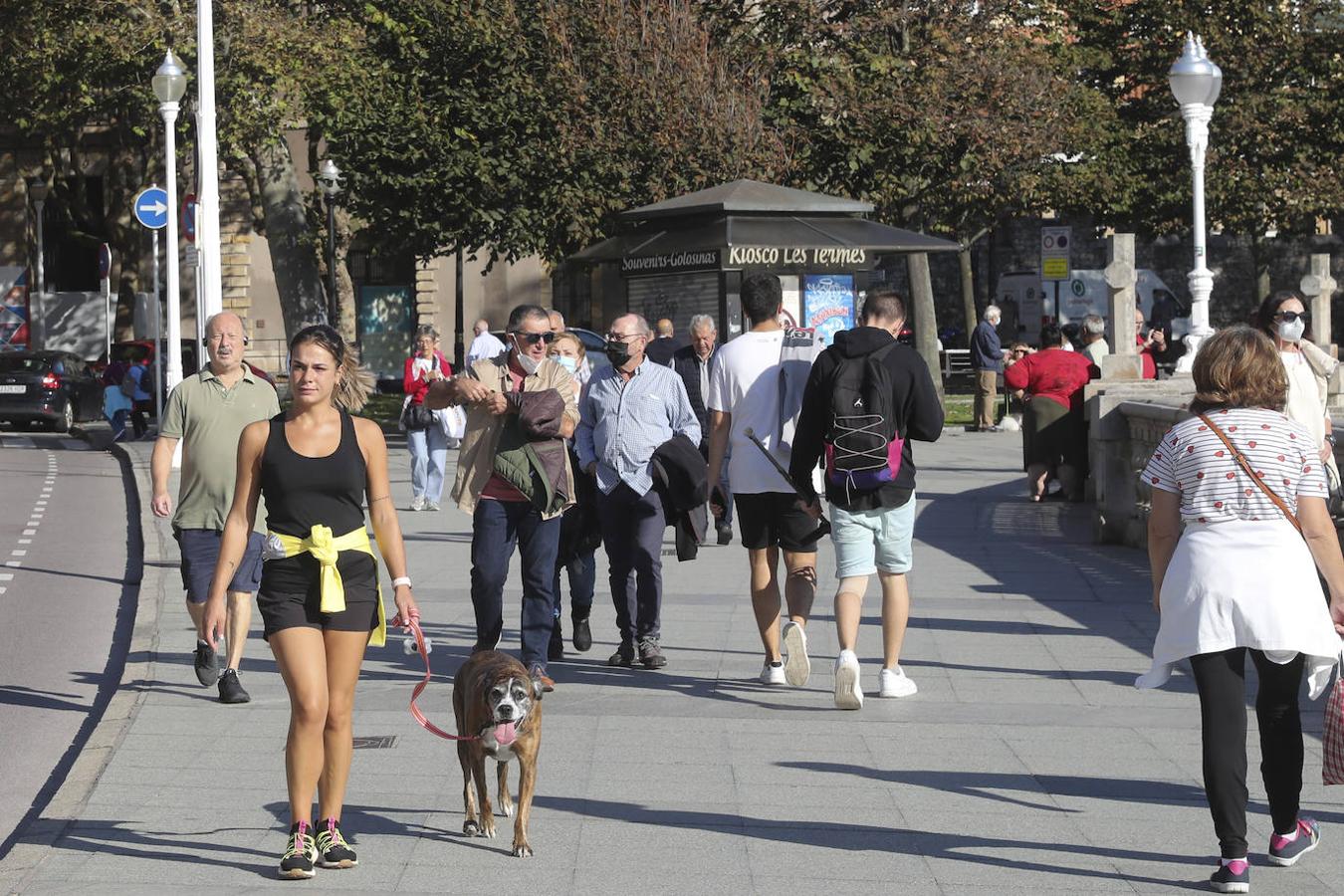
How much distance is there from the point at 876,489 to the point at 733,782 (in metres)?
1.96

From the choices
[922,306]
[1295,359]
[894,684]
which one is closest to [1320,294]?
[922,306]

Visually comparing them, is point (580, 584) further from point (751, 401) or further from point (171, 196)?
point (171, 196)

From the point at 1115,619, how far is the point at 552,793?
5.40m

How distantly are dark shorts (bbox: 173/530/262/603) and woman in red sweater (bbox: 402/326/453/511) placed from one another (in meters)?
8.72

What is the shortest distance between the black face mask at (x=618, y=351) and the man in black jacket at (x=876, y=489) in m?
1.20

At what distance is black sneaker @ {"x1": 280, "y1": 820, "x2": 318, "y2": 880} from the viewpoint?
5.97 meters

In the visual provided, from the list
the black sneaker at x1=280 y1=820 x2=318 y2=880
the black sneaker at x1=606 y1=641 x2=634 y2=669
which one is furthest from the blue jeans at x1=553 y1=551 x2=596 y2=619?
the black sneaker at x1=280 y1=820 x2=318 y2=880

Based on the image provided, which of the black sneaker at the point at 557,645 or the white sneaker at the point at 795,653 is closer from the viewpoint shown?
the white sneaker at the point at 795,653

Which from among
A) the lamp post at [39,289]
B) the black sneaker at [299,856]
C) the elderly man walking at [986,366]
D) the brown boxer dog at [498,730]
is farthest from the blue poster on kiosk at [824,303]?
the lamp post at [39,289]

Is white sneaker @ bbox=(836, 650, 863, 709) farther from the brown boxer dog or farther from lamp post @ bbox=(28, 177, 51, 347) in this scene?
lamp post @ bbox=(28, 177, 51, 347)

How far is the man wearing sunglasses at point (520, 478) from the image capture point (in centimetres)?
898

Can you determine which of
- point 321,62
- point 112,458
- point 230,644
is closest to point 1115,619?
point 230,644

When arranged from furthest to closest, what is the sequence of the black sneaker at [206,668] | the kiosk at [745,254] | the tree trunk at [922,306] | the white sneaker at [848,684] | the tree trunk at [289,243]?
the tree trunk at [289,243] < the tree trunk at [922,306] < the kiosk at [745,254] < the black sneaker at [206,668] < the white sneaker at [848,684]

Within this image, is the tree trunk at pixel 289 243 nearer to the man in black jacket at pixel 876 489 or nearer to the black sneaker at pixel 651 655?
the black sneaker at pixel 651 655
